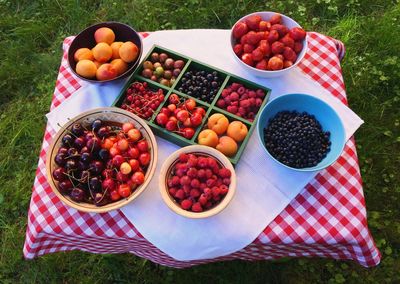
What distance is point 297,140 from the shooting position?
1.41 meters

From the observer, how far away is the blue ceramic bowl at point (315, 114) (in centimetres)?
141

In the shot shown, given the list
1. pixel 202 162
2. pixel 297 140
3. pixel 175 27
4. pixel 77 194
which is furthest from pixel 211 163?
pixel 175 27

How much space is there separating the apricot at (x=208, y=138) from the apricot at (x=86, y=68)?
1.85 ft

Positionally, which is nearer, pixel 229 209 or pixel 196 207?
pixel 196 207

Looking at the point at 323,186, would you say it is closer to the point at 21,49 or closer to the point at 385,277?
the point at 385,277

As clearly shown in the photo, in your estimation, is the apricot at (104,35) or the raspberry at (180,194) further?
the apricot at (104,35)

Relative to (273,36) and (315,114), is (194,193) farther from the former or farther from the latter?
(273,36)

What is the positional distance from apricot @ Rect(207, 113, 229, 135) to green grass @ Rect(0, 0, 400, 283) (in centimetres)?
101

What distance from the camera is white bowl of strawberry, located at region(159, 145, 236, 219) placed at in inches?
51.4

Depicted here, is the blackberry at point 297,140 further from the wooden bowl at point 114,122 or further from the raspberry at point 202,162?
the wooden bowl at point 114,122

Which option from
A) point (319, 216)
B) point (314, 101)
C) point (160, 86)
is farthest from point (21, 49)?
point (319, 216)

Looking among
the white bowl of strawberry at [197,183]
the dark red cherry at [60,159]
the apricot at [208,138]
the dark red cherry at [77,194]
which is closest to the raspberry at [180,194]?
the white bowl of strawberry at [197,183]

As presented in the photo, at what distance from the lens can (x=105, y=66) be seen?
1567mm

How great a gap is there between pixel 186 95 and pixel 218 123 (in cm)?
21
